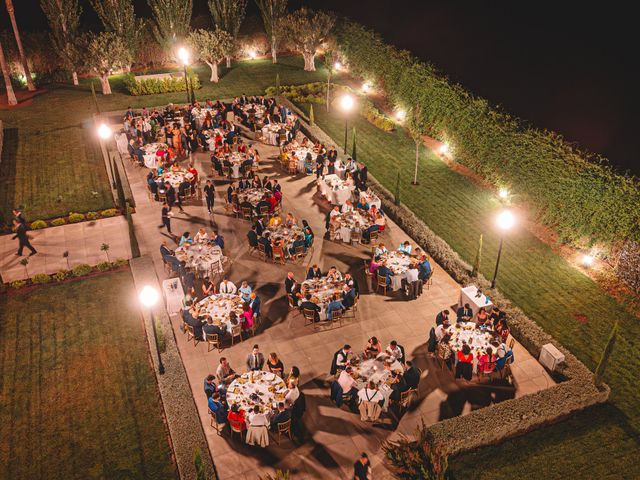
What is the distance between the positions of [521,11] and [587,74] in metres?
16.5

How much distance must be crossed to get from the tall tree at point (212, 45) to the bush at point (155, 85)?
190 centimetres

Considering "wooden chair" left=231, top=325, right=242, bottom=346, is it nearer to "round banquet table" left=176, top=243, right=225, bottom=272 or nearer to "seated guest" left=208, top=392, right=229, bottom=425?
"seated guest" left=208, top=392, right=229, bottom=425

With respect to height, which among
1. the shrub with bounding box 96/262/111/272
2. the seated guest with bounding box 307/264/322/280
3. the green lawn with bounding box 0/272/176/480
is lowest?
the green lawn with bounding box 0/272/176/480

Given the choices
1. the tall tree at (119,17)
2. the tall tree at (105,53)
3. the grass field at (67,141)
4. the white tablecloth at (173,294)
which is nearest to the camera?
the white tablecloth at (173,294)

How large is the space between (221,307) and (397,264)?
583 centimetres

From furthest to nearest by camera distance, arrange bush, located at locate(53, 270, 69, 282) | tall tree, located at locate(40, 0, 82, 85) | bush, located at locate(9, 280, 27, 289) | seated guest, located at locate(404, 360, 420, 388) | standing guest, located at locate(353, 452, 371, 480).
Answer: tall tree, located at locate(40, 0, 82, 85) < bush, located at locate(53, 270, 69, 282) < bush, located at locate(9, 280, 27, 289) < seated guest, located at locate(404, 360, 420, 388) < standing guest, located at locate(353, 452, 371, 480)

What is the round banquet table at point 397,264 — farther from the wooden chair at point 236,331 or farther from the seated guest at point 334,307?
the wooden chair at point 236,331

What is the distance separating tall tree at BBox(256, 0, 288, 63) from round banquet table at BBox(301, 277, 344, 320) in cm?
2960

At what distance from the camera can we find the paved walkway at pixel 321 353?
1278 cm

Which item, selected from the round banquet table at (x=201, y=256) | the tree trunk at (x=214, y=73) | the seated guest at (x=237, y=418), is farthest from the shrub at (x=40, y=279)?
the tree trunk at (x=214, y=73)

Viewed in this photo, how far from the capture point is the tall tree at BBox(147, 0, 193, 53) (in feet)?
123

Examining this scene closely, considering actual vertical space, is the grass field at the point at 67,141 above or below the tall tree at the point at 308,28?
below

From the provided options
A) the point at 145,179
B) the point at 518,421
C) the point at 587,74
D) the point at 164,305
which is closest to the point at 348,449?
the point at 518,421

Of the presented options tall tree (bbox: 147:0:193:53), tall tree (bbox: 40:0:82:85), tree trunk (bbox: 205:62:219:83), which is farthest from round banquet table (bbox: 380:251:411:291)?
tall tree (bbox: 147:0:193:53)
